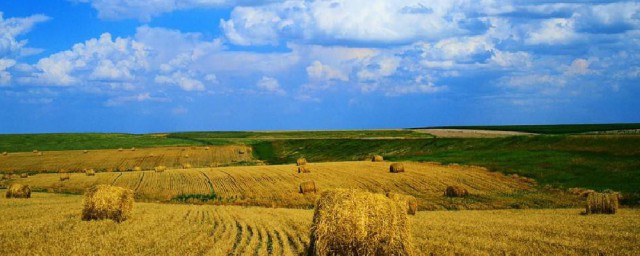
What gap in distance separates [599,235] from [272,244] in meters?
9.83

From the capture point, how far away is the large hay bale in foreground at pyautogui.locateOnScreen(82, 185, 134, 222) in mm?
22656

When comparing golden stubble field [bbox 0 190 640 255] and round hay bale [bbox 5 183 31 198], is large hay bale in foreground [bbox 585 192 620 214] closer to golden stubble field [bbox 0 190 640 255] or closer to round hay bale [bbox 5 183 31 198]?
golden stubble field [bbox 0 190 640 255]

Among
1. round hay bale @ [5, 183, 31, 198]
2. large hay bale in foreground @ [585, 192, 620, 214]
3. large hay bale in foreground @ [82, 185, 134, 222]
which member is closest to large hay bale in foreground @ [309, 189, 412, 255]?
large hay bale in foreground @ [82, 185, 134, 222]

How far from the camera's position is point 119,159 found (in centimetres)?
7656

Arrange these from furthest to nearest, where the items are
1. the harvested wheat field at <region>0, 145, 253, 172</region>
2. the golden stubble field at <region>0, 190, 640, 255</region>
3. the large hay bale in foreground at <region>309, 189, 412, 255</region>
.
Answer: the harvested wheat field at <region>0, 145, 253, 172</region>, the golden stubble field at <region>0, 190, 640, 255</region>, the large hay bale in foreground at <region>309, 189, 412, 255</region>

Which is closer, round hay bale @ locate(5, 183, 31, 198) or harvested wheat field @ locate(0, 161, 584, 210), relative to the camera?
harvested wheat field @ locate(0, 161, 584, 210)

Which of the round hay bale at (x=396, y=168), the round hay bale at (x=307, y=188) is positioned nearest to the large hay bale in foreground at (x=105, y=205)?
the round hay bale at (x=307, y=188)

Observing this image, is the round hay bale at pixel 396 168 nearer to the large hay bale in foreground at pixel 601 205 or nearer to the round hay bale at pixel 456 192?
the round hay bale at pixel 456 192

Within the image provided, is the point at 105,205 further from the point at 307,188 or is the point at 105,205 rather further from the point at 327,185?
the point at 327,185

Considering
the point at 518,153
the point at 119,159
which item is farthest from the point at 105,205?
the point at 119,159

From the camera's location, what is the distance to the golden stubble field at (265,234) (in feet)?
Result: 51.2

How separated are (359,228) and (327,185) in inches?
1078

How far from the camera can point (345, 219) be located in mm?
13719

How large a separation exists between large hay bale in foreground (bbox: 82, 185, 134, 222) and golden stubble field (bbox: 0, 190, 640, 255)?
41cm
